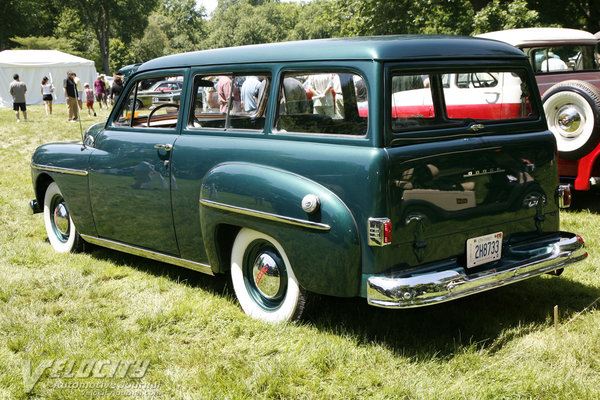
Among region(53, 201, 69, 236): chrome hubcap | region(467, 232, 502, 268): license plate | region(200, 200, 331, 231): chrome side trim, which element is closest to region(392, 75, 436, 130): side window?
region(200, 200, 331, 231): chrome side trim

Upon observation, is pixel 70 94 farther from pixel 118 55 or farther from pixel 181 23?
pixel 181 23

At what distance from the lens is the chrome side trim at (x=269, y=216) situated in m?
3.55

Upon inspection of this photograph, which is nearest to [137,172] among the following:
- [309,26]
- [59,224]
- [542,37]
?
[59,224]

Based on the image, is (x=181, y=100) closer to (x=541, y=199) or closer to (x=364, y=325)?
(x=364, y=325)

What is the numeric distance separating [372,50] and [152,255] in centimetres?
245

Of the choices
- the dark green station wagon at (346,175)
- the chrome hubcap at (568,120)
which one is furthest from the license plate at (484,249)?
the chrome hubcap at (568,120)

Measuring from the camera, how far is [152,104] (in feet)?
17.0

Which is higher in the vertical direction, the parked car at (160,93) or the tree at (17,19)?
the tree at (17,19)

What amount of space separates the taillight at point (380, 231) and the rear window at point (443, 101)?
0.53 meters

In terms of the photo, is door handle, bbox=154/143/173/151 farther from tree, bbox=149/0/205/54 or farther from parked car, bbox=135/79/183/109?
tree, bbox=149/0/205/54

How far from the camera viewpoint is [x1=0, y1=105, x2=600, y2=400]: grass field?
3.32 m

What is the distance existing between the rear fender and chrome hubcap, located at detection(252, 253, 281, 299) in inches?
9.2

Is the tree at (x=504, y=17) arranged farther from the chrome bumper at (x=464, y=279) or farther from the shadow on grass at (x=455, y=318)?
the chrome bumper at (x=464, y=279)

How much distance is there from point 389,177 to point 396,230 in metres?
0.30
